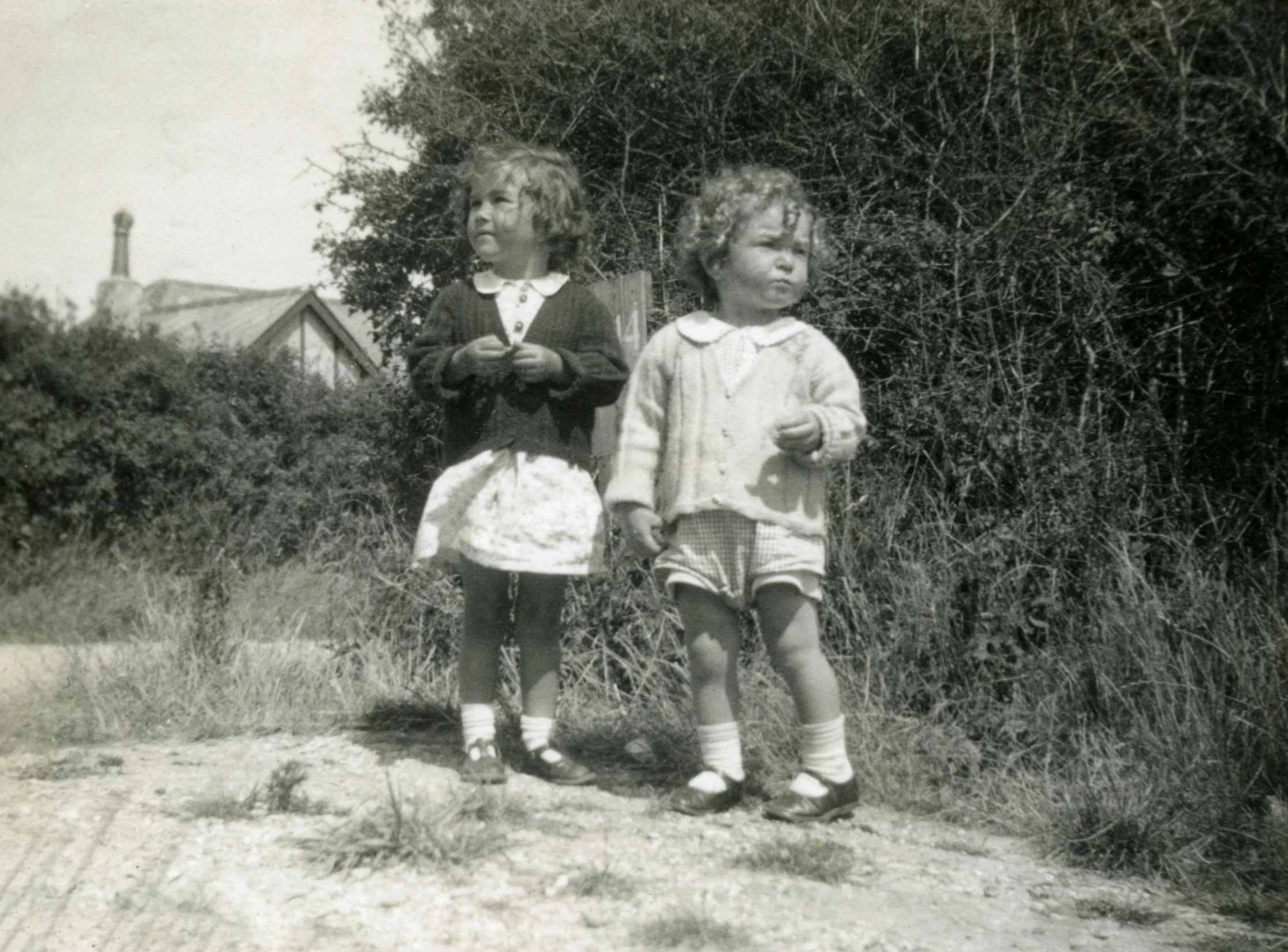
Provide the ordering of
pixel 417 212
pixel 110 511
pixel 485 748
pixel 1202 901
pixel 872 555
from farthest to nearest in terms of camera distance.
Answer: pixel 110 511
pixel 417 212
pixel 872 555
pixel 485 748
pixel 1202 901

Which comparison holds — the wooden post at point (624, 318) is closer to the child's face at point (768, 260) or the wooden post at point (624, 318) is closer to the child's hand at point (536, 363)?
the child's hand at point (536, 363)

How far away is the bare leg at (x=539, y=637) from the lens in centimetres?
311

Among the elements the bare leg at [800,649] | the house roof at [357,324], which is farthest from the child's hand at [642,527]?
the house roof at [357,324]

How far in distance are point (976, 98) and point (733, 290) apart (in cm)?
169

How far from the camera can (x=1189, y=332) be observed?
3.71 metres

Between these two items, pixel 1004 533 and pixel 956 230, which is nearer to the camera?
pixel 1004 533

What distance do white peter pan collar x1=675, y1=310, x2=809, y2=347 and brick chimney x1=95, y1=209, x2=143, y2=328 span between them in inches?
→ 184

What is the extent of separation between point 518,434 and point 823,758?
3.60 ft

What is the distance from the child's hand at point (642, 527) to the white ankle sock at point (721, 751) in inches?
17.4

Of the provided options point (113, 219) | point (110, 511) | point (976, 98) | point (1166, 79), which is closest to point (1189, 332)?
point (1166, 79)

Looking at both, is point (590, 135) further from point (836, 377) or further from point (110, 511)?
point (110, 511)

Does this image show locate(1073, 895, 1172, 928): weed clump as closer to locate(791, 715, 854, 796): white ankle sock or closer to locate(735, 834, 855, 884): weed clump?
locate(735, 834, 855, 884): weed clump

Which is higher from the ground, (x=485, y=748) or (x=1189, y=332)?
(x=1189, y=332)

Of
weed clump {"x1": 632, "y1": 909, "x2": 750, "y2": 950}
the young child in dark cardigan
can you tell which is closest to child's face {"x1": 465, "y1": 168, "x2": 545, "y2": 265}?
the young child in dark cardigan
